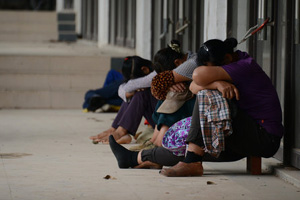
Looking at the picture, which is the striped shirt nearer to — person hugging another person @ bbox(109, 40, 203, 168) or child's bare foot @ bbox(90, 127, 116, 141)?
person hugging another person @ bbox(109, 40, 203, 168)

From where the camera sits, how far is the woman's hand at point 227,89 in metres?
4.30

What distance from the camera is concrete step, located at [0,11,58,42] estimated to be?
17.8 meters

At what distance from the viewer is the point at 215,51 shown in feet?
14.5

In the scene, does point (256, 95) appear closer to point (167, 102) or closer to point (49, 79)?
point (167, 102)

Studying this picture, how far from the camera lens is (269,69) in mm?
5227

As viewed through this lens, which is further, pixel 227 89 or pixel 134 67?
pixel 134 67

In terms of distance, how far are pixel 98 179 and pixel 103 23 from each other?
36.0ft

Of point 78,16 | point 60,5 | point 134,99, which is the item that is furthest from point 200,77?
point 60,5

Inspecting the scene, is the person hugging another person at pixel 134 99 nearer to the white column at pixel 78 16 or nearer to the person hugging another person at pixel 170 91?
the person hugging another person at pixel 170 91

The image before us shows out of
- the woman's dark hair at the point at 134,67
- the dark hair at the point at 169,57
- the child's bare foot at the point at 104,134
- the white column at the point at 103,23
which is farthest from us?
the white column at the point at 103,23

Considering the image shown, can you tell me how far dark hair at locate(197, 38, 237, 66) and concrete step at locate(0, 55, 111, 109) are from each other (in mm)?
5651

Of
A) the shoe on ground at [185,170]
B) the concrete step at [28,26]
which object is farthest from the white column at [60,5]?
the shoe on ground at [185,170]

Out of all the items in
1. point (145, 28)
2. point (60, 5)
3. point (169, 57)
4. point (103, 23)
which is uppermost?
point (60, 5)

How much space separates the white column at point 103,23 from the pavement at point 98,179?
28.5 ft
